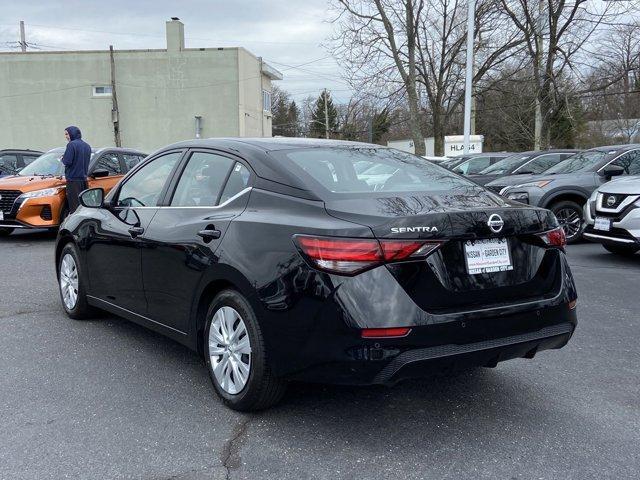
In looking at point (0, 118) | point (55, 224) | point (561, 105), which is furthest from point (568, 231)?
point (0, 118)

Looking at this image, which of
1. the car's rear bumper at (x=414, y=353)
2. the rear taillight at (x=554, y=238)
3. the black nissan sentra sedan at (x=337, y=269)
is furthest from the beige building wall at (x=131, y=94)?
the car's rear bumper at (x=414, y=353)

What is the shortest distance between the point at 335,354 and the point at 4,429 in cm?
189

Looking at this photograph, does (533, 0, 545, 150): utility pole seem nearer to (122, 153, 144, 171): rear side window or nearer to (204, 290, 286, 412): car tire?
(122, 153, 144, 171): rear side window

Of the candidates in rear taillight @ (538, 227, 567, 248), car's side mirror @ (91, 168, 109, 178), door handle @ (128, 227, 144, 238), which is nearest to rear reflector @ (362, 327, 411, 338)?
rear taillight @ (538, 227, 567, 248)

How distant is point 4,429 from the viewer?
3.35 m

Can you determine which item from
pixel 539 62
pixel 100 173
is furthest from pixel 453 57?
pixel 100 173

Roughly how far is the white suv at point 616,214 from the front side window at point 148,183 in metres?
6.13

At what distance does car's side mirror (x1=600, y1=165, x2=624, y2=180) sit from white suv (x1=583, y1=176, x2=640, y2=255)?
51.9 inches

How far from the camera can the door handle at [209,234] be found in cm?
357

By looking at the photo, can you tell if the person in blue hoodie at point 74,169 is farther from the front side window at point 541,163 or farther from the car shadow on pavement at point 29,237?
the front side window at point 541,163

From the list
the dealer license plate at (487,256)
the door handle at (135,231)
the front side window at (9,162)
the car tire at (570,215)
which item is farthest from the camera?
the front side window at (9,162)

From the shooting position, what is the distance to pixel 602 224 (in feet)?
27.3

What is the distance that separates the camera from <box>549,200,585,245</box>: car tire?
33.0ft

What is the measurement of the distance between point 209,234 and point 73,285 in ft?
7.99
